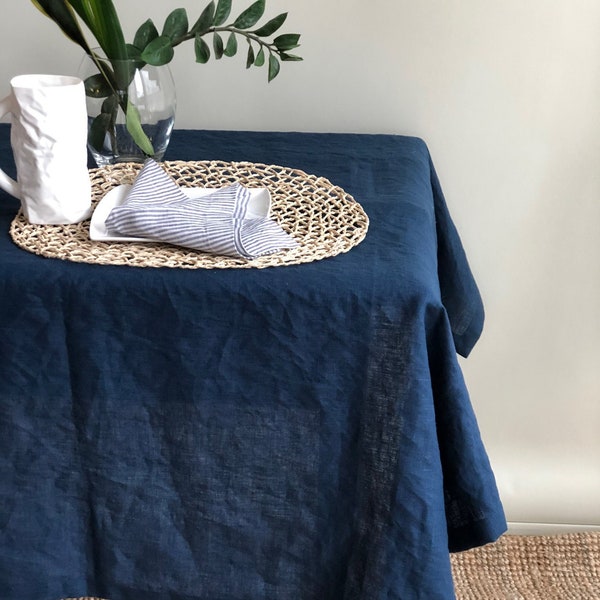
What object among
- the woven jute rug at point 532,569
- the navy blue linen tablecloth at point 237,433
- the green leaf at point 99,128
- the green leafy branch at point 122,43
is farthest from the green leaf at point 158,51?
the woven jute rug at point 532,569

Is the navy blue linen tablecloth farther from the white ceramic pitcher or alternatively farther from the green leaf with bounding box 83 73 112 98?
the green leaf with bounding box 83 73 112 98

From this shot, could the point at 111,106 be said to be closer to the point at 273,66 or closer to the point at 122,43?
the point at 122,43

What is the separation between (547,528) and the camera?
59.5 inches

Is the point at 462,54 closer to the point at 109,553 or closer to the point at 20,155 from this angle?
the point at 20,155

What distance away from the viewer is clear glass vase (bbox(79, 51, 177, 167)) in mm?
1001

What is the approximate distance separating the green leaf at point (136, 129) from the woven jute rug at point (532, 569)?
2.83 feet

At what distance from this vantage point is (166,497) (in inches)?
33.0

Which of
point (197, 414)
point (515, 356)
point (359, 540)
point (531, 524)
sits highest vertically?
point (197, 414)

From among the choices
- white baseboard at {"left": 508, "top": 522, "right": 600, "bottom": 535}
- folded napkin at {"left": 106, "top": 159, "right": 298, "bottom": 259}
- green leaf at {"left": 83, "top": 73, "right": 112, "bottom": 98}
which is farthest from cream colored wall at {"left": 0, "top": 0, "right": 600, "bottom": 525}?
folded napkin at {"left": 106, "top": 159, "right": 298, "bottom": 259}

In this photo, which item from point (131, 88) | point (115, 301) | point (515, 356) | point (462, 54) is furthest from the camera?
point (515, 356)

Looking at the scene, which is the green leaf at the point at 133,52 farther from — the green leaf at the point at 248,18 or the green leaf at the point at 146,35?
the green leaf at the point at 248,18

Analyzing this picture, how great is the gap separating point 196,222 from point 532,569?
92 centimetres

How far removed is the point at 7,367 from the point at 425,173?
0.61 metres

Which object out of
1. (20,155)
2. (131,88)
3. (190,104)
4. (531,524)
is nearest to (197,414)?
(20,155)
